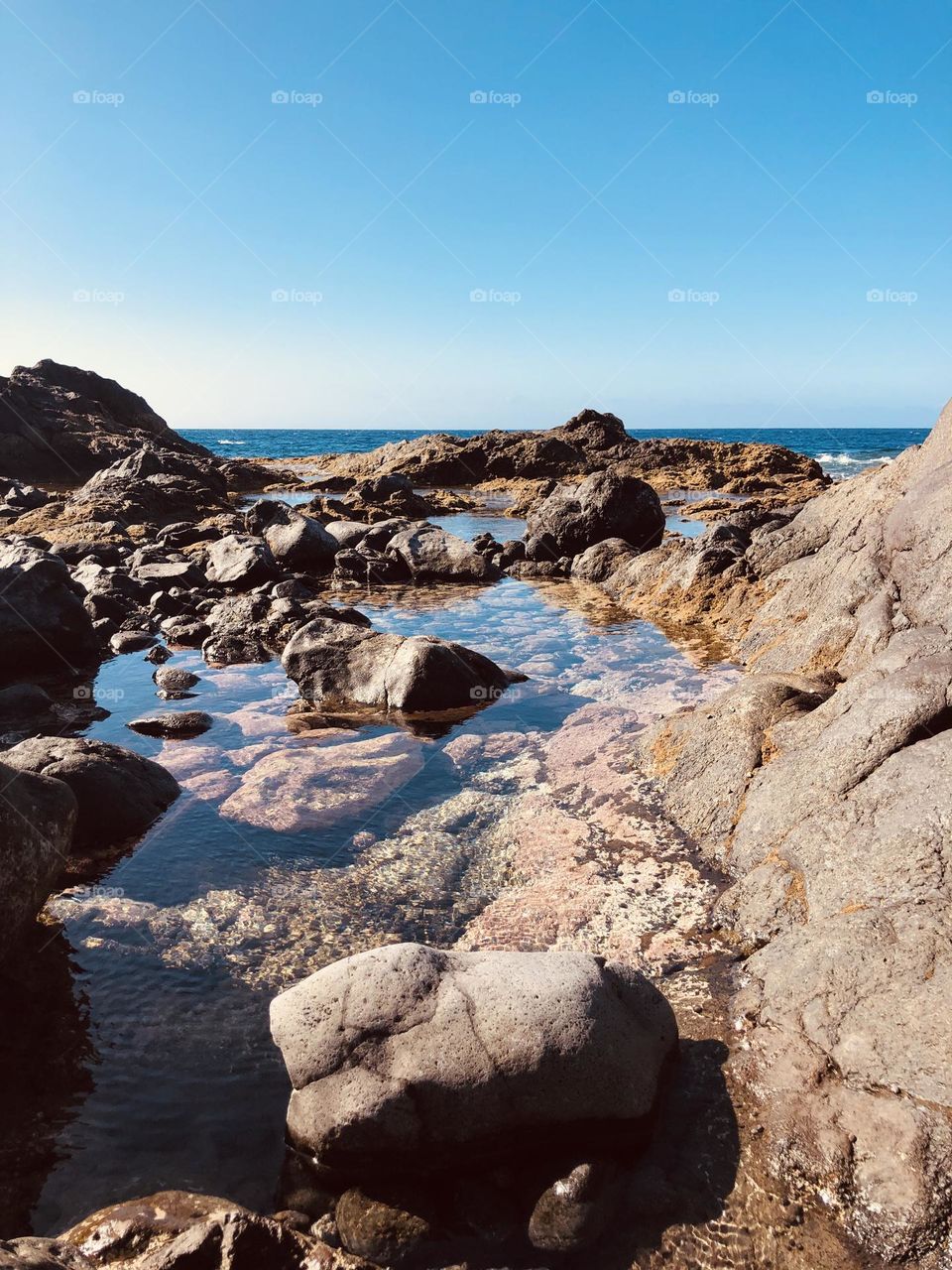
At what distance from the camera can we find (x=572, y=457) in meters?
57.9

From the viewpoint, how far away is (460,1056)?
5059 millimetres

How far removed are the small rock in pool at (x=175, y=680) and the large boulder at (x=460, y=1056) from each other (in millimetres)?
10399

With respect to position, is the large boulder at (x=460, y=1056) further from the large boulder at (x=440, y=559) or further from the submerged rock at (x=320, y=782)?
the large boulder at (x=440, y=559)

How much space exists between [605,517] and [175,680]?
55.0 feet

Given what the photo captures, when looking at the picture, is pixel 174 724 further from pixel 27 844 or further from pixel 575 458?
pixel 575 458

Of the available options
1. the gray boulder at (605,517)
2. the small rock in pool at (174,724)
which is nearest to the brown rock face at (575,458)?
the gray boulder at (605,517)

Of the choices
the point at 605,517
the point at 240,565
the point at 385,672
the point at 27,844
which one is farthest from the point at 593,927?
the point at 605,517

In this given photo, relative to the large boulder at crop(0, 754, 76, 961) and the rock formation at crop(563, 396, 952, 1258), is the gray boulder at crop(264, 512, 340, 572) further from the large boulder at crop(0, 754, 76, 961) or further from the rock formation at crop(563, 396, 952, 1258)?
the large boulder at crop(0, 754, 76, 961)

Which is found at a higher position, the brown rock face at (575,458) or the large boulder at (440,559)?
the brown rock face at (575,458)

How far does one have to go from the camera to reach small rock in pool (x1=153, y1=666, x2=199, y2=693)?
15045 mm

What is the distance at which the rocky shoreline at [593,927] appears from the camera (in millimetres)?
4516

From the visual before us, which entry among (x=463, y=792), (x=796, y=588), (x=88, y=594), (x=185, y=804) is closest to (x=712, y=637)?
(x=796, y=588)

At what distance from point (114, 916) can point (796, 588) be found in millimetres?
12531

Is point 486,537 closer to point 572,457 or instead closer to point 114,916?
point 114,916
